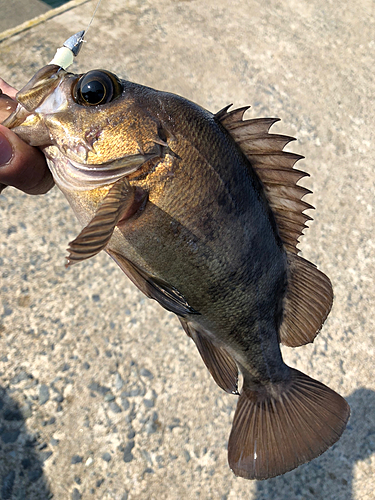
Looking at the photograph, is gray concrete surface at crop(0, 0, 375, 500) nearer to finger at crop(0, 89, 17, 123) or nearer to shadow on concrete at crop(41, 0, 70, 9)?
shadow on concrete at crop(41, 0, 70, 9)

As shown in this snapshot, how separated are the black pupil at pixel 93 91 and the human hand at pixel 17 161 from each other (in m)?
0.20

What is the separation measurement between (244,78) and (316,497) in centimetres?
263

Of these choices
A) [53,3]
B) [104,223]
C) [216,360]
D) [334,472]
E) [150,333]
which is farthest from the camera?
[53,3]

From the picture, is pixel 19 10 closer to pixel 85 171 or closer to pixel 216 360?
pixel 85 171

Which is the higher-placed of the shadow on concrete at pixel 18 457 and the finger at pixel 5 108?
the finger at pixel 5 108

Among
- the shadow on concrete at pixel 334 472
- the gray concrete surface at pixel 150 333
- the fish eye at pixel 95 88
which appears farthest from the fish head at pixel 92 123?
the shadow on concrete at pixel 334 472

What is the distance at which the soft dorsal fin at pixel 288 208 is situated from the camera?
1.01m

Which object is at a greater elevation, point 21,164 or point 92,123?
point 92,123

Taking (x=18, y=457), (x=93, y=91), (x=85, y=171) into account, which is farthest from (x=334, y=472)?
(x=93, y=91)

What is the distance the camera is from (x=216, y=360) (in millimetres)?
1159

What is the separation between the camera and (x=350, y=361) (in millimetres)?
2051

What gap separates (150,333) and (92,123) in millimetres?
1233

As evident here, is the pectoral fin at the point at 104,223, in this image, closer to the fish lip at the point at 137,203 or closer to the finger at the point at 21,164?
the fish lip at the point at 137,203

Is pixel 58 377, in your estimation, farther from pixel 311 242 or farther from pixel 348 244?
pixel 348 244
